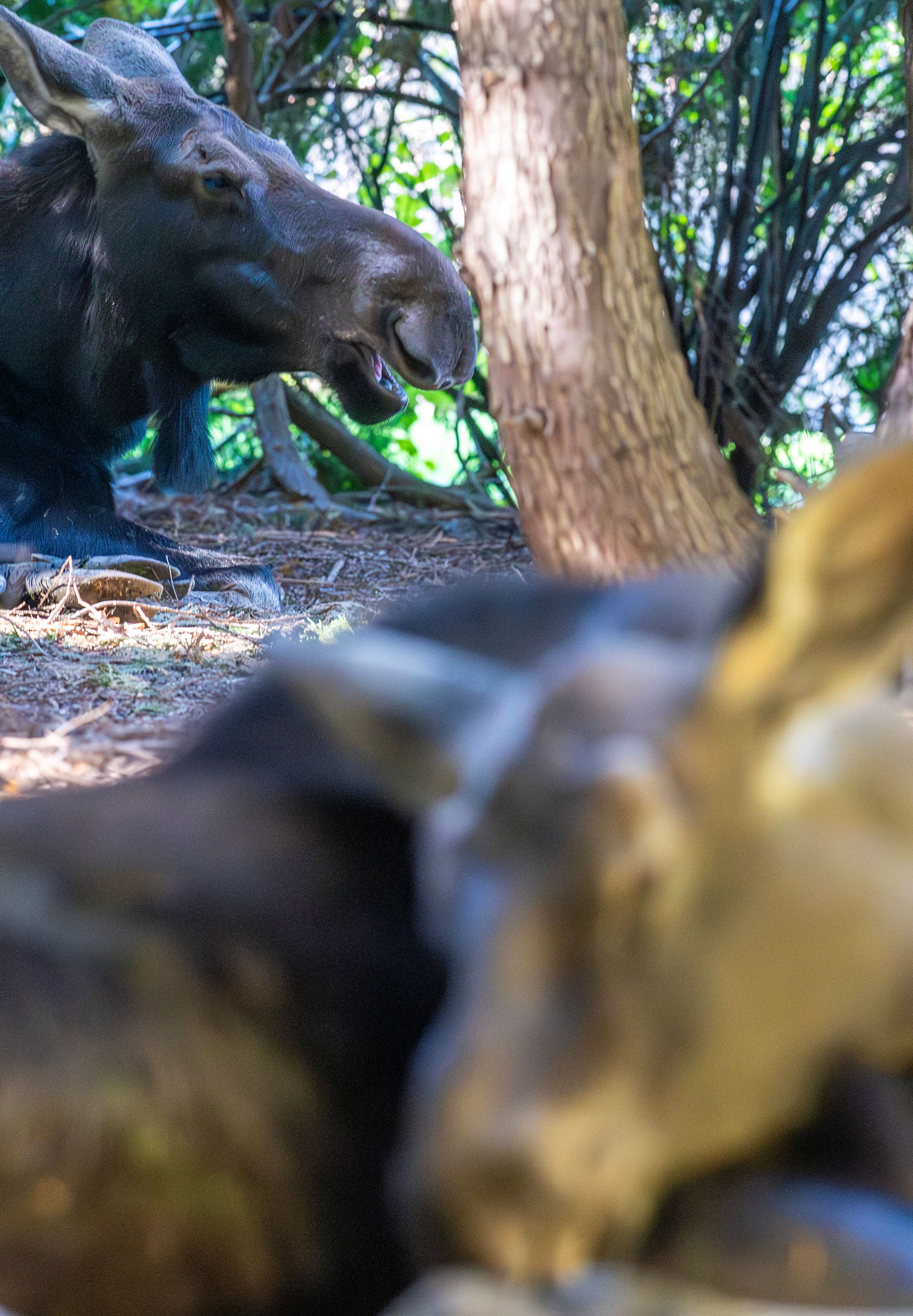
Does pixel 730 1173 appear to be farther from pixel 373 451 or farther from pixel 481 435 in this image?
pixel 373 451

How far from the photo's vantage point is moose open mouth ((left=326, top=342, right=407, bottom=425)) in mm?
3574

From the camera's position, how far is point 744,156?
494 cm

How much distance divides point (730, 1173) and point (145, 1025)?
47 cm

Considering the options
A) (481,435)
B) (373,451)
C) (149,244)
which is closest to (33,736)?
(149,244)

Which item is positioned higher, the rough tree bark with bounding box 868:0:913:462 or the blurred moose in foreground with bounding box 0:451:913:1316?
the rough tree bark with bounding box 868:0:913:462

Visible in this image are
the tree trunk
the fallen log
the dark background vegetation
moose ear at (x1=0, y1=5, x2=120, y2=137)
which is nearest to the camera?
the tree trunk

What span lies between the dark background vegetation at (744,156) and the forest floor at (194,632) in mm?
674

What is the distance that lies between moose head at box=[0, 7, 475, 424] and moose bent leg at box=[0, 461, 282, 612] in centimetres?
45

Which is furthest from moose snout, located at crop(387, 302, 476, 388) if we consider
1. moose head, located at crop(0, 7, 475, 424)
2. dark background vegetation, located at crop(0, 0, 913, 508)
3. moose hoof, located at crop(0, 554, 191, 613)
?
dark background vegetation, located at crop(0, 0, 913, 508)

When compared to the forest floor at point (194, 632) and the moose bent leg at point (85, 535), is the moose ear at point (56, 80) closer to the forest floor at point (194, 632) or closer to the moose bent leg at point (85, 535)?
the moose bent leg at point (85, 535)

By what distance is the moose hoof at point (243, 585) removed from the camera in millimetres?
3479

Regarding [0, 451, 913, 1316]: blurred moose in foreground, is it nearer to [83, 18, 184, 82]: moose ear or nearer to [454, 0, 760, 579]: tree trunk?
[454, 0, 760, 579]: tree trunk

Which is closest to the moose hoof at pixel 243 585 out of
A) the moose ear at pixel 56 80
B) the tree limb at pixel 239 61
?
the moose ear at pixel 56 80

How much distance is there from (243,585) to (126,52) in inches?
69.4
